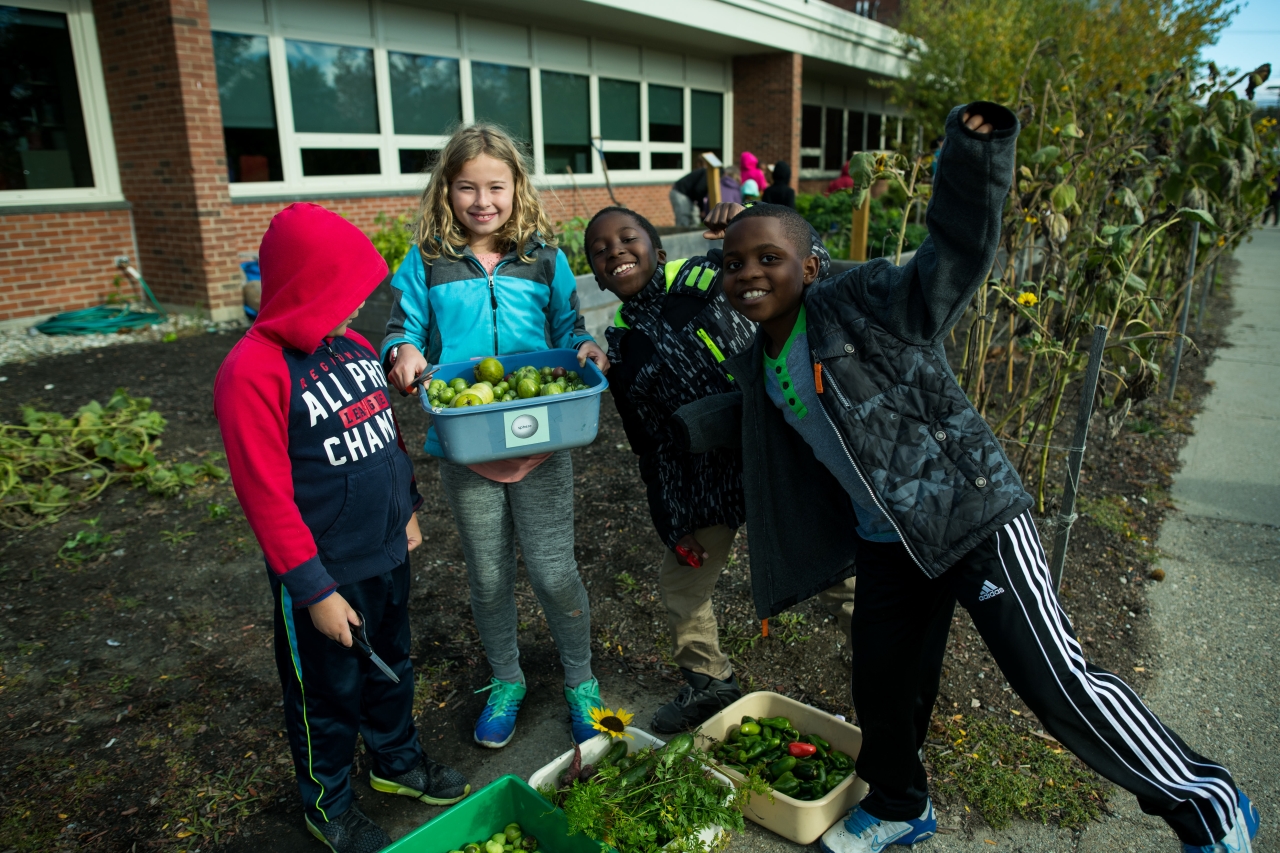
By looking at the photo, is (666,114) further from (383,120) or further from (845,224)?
(383,120)

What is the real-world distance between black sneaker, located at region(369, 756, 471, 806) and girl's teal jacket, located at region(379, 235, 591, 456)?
38.3 inches

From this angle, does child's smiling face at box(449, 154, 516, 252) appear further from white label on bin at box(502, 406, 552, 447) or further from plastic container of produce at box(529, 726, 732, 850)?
plastic container of produce at box(529, 726, 732, 850)

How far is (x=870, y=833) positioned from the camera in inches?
87.5

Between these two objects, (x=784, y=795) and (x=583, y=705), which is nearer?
(x=784, y=795)

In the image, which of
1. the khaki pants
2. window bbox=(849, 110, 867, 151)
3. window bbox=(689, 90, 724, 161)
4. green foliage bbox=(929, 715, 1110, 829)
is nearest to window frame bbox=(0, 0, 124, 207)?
the khaki pants

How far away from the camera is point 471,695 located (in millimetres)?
3033

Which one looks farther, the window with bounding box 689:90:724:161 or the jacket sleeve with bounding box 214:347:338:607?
the window with bounding box 689:90:724:161

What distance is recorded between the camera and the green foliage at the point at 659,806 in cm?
194

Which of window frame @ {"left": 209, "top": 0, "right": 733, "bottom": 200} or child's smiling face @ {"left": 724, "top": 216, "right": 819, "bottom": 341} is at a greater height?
window frame @ {"left": 209, "top": 0, "right": 733, "bottom": 200}

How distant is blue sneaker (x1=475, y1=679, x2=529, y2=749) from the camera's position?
2732 mm

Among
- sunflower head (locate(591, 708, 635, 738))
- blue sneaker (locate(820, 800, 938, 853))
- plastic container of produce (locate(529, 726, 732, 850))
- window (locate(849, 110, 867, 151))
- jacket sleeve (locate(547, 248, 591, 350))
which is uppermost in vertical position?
window (locate(849, 110, 867, 151))

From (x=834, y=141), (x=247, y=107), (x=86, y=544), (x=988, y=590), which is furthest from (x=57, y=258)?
(x=834, y=141)

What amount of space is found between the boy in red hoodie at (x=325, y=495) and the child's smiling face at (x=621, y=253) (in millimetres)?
635

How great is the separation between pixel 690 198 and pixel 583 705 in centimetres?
1063
